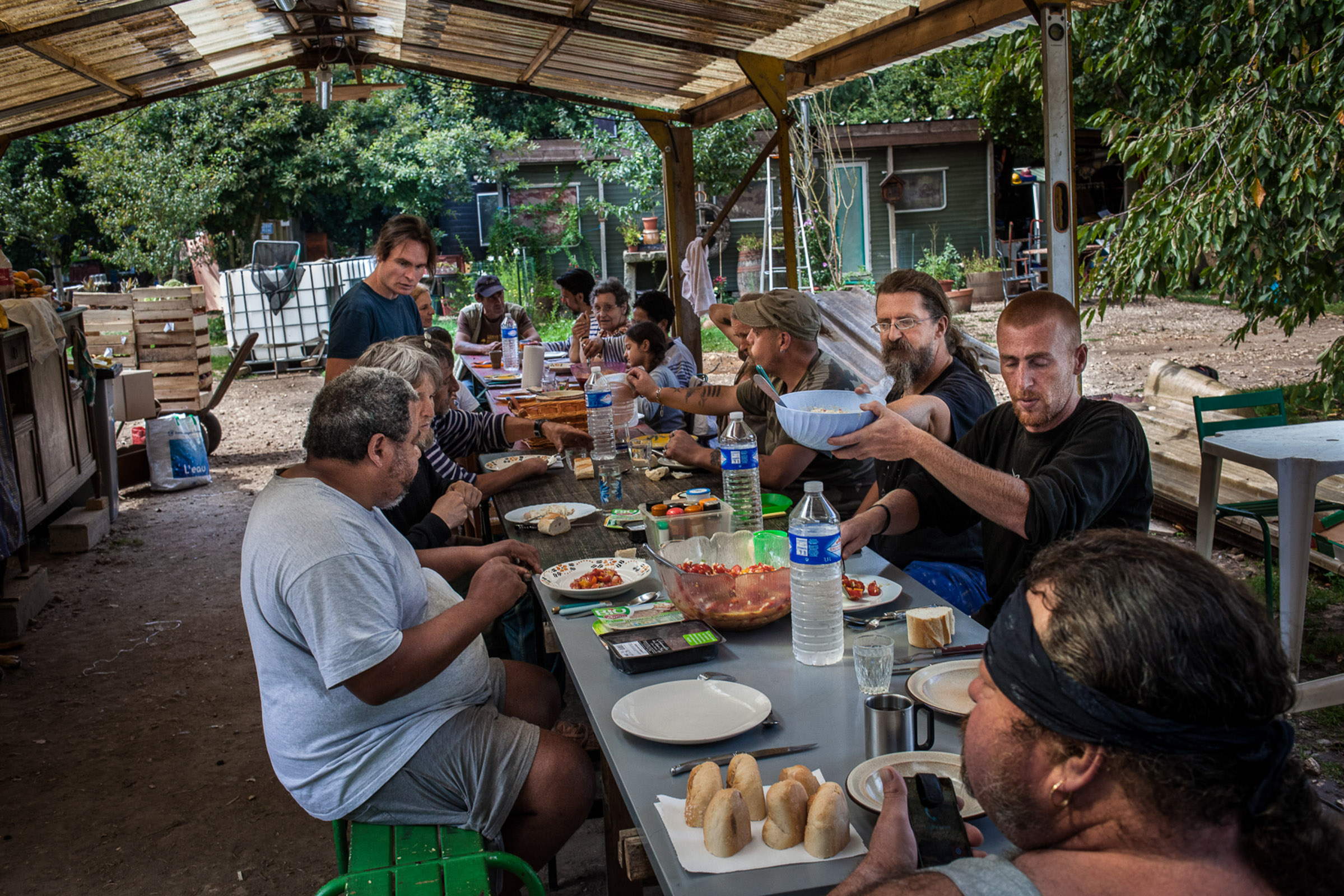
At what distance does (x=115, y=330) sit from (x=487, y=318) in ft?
15.0

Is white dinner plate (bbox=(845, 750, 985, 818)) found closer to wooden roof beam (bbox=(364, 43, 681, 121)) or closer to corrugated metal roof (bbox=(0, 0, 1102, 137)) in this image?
corrugated metal roof (bbox=(0, 0, 1102, 137))

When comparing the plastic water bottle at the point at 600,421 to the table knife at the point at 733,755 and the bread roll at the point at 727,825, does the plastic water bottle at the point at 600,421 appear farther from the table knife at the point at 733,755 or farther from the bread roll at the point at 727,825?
the bread roll at the point at 727,825

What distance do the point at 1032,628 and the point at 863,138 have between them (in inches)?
798

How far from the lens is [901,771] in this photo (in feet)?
5.83

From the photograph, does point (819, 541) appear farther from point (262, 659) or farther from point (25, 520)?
point (25, 520)

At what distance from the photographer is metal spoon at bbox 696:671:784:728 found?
2.00m

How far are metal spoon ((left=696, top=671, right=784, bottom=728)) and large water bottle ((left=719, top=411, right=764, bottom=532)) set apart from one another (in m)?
0.95

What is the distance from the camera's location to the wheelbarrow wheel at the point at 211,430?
9.83 m

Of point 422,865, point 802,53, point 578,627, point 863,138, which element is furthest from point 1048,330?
point 863,138

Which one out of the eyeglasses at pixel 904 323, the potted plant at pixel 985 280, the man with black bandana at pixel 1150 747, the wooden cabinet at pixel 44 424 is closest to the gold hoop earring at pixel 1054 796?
the man with black bandana at pixel 1150 747

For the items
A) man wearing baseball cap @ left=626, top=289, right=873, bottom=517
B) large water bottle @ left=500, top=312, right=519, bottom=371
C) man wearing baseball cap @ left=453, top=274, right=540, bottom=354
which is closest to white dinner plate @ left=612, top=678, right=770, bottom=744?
man wearing baseball cap @ left=626, top=289, right=873, bottom=517

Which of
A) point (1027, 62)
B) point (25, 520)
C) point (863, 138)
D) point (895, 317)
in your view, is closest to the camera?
point (895, 317)


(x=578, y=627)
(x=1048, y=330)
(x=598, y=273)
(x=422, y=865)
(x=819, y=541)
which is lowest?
(x=422, y=865)

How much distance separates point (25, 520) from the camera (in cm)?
636
